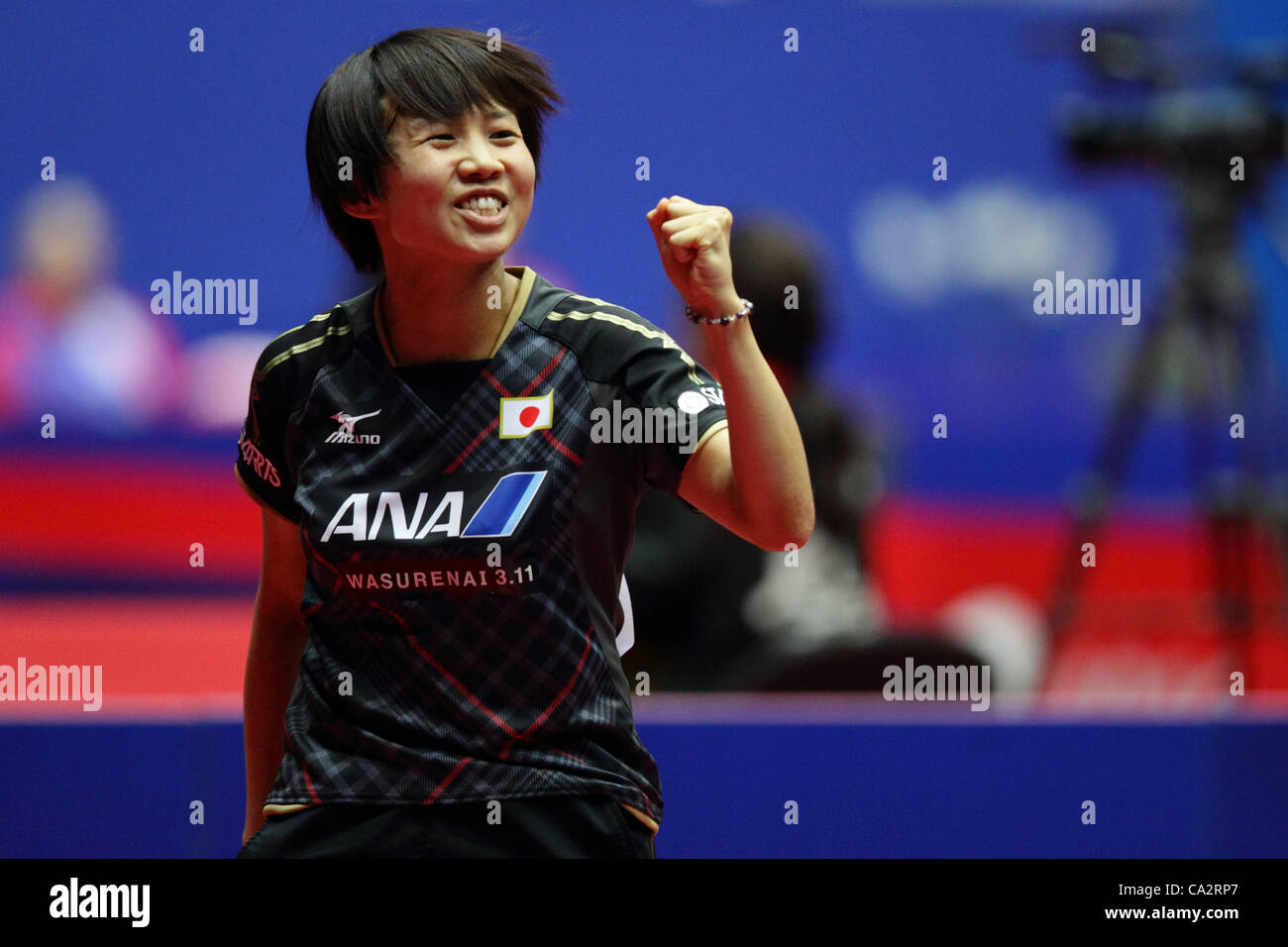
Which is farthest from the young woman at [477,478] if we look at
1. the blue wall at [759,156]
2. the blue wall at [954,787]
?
the blue wall at [759,156]

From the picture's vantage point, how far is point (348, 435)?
147 centimetres

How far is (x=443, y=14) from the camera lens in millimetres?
3504

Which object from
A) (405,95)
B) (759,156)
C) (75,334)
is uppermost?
(759,156)

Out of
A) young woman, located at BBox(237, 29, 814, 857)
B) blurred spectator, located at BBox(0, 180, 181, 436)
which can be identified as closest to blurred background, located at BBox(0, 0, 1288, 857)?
blurred spectator, located at BBox(0, 180, 181, 436)

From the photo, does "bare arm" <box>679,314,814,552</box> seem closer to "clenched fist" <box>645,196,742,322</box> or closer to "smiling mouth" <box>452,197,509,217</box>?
"clenched fist" <box>645,196,742,322</box>

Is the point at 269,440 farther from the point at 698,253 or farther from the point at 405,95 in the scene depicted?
the point at 698,253

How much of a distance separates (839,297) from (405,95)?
2625 millimetres

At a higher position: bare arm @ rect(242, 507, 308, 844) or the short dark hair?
the short dark hair

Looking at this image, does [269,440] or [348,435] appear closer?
[348,435]

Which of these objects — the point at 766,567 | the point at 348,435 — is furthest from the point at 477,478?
the point at 766,567

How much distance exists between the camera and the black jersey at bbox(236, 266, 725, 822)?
4.51 ft

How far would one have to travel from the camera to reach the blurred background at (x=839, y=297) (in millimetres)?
3764

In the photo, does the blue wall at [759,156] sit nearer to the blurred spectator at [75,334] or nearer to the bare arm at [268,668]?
the blurred spectator at [75,334]

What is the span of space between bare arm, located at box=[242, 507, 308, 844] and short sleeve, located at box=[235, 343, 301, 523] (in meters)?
0.03
